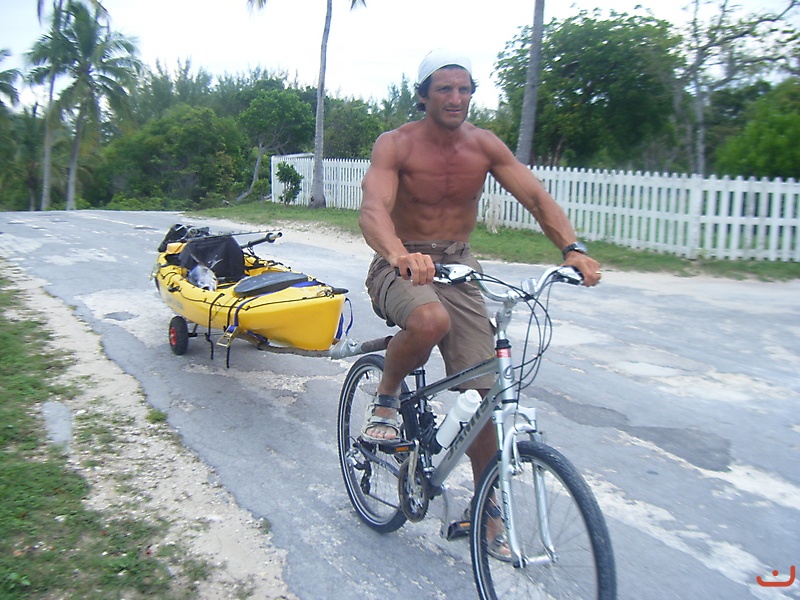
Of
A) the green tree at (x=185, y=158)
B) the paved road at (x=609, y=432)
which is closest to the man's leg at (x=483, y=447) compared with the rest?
the paved road at (x=609, y=432)

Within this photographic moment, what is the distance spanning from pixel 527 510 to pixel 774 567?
4.79 feet

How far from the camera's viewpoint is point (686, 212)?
12.1 metres

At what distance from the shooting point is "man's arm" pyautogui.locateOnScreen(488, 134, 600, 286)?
321 centimetres

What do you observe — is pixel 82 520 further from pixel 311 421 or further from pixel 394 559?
pixel 311 421

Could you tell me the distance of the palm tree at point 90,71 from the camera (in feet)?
116

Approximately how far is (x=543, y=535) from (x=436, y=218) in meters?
1.50

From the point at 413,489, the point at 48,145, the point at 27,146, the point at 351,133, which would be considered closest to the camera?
the point at 413,489

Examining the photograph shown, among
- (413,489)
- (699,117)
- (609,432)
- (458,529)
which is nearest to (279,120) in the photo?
(699,117)

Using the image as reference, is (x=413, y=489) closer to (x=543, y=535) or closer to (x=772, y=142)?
(x=543, y=535)

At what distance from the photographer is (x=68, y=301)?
335 inches

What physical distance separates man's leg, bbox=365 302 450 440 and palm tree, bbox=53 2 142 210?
36.3 meters

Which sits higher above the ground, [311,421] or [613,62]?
[613,62]

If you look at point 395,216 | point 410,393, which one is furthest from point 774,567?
point 395,216

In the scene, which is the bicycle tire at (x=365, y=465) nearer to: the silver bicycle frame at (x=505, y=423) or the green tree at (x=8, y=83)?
the silver bicycle frame at (x=505, y=423)
